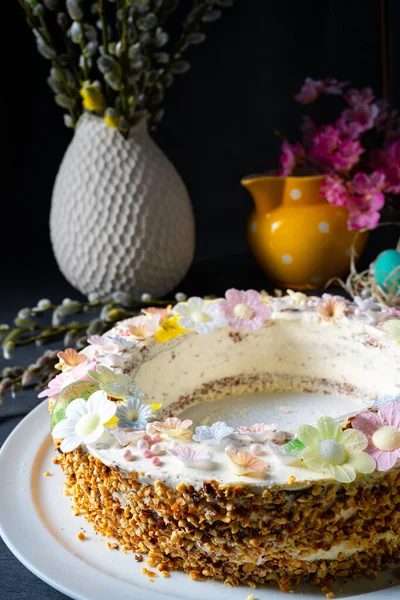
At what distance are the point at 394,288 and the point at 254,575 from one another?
0.81m

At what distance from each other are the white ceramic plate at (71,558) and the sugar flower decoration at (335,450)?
12 centimetres

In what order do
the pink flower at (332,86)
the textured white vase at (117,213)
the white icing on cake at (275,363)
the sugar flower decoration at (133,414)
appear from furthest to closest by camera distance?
the pink flower at (332,86) → the textured white vase at (117,213) → the white icing on cake at (275,363) → the sugar flower decoration at (133,414)

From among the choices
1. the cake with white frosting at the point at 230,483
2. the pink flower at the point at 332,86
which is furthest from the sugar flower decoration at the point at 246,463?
the pink flower at the point at 332,86

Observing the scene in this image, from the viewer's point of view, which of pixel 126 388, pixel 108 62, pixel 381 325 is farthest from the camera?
pixel 108 62

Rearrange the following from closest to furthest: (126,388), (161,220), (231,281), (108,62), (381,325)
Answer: (126,388) < (381,325) < (108,62) < (161,220) < (231,281)

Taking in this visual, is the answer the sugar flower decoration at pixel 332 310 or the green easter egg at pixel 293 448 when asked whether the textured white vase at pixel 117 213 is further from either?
the green easter egg at pixel 293 448

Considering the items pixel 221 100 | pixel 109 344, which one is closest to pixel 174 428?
pixel 109 344

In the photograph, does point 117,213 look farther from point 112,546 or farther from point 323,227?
point 112,546

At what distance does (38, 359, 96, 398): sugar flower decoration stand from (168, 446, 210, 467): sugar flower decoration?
0.67 feet

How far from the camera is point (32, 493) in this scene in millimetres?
973

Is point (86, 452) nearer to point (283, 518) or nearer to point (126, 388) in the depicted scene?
point (126, 388)

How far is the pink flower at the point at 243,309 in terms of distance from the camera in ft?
3.78

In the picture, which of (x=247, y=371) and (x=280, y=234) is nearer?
(x=247, y=371)

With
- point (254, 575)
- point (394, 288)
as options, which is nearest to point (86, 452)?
point (254, 575)
